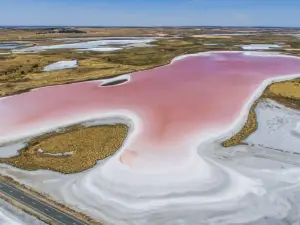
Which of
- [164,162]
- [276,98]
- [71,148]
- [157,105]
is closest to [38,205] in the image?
[71,148]

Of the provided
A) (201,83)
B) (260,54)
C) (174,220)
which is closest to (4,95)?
(201,83)

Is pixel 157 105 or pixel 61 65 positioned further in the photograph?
pixel 61 65

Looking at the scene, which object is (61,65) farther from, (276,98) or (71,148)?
(71,148)

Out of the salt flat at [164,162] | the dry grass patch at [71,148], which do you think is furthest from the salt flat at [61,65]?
the dry grass patch at [71,148]

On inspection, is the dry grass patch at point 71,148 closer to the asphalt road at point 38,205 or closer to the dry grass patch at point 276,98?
the asphalt road at point 38,205

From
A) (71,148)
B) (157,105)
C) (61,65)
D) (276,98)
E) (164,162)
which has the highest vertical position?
(276,98)

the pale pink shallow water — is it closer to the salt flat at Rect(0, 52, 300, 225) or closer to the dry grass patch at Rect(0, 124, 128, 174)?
the salt flat at Rect(0, 52, 300, 225)
